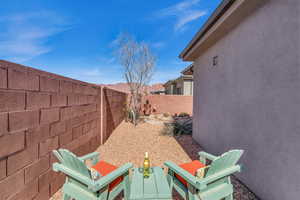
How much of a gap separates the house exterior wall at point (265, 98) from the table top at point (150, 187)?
1514 millimetres

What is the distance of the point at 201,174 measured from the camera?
1692mm

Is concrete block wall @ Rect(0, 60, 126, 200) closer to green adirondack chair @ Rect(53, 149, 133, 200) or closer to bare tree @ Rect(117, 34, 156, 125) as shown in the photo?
green adirondack chair @ Rect(53, 149, 133, 200)

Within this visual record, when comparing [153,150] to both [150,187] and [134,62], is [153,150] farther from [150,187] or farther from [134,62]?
[134,62]

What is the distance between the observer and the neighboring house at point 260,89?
173 centimetres

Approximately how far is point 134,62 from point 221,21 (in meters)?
6.69

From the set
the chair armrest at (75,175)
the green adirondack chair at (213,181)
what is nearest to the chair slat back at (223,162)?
the green adirondack chair at (213,181)

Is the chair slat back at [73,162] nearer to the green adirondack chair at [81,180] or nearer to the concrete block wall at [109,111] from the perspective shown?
the green adirondack chair at [81,180]

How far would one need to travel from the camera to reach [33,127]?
180cm

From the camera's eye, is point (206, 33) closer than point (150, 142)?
Yes

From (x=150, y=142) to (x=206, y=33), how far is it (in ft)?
12.4

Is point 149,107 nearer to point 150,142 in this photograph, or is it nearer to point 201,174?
point 150,142

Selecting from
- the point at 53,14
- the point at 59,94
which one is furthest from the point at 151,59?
the point at 59,94

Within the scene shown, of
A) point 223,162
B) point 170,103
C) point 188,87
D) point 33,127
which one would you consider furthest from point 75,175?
point 188,87

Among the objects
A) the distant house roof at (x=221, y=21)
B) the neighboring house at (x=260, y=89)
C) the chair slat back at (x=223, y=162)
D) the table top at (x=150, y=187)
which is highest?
the distant house roof at (x=221, y=21)
